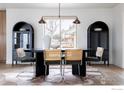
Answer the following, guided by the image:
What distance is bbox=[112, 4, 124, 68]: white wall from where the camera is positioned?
8.04 m

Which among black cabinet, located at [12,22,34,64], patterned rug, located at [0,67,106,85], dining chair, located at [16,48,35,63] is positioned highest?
black cabinet, located at [12,22,34,64]

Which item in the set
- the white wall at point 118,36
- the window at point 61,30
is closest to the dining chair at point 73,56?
the white wall at point 118,36

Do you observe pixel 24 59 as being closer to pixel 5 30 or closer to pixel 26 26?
pixel 26 26

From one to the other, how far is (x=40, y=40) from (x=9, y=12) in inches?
70.7

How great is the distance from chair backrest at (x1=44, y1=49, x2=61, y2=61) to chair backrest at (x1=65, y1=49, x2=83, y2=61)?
206 millimetres

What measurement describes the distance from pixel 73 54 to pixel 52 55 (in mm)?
536

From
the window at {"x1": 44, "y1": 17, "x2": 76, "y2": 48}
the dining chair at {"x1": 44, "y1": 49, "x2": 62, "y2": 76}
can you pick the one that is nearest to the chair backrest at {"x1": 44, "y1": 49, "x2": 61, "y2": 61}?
the dining chair at {"x1": 44, "y1": 49, "x2": 62, "y2": 76}

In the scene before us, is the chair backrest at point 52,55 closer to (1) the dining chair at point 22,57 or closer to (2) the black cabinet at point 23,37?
(1) the dining chair at point 22,57

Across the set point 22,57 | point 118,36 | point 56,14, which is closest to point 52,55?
point 22,57

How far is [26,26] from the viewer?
367 inches

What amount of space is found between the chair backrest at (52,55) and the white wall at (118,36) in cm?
342

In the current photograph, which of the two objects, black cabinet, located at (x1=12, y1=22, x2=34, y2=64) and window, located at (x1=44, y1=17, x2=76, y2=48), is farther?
window, located at (x1=44, y1=17, x2=76, y2=48)

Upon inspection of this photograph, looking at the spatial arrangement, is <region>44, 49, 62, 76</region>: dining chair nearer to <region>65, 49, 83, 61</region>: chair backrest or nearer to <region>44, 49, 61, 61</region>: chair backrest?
<region>44, 49, 61, 61</region>: chair backrest

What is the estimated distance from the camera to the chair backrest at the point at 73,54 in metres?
5.53
